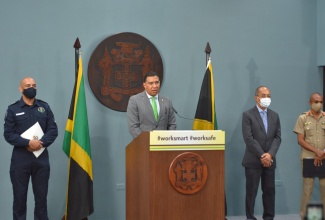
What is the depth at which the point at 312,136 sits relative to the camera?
18.2 feet

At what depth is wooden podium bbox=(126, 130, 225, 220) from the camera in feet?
11.0

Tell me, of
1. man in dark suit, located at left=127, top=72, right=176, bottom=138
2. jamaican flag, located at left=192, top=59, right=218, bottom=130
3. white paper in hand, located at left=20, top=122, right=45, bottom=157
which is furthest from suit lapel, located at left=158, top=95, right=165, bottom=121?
white paper in hand, located at left=20, top=122, right=45, bottom=157

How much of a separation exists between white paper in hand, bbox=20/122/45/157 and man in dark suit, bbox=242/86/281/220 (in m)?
2.25

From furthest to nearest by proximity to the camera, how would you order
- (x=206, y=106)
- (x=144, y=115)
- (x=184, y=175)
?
(x=206, y=106) < (x=144, y=115) < (x=184, y=175)

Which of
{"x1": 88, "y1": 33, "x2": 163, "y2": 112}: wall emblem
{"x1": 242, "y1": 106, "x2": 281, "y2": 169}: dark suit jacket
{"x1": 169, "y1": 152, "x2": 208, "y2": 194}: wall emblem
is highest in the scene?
{"x1": 88, "y1": 33, "x2": 163, "y2": 112}: wall emblem

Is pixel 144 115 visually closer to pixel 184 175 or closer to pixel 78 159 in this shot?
pixel 78 159

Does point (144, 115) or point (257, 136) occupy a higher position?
point (144, 115)

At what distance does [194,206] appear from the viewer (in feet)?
11.1

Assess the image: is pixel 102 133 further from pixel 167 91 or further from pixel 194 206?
pixel 194 206

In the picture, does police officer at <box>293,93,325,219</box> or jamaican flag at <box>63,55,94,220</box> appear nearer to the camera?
jamaican flag at <box>63,55,94,220</box>

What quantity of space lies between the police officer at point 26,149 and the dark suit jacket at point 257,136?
2.13m

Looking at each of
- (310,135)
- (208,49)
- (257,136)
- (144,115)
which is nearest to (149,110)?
(144,115)

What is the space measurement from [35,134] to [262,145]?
2.47 meters

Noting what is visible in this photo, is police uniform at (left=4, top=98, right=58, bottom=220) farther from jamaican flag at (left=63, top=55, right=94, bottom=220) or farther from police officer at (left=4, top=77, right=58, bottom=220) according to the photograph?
jamaican flag at (left=63, top=55, right=94, bottom=220)
